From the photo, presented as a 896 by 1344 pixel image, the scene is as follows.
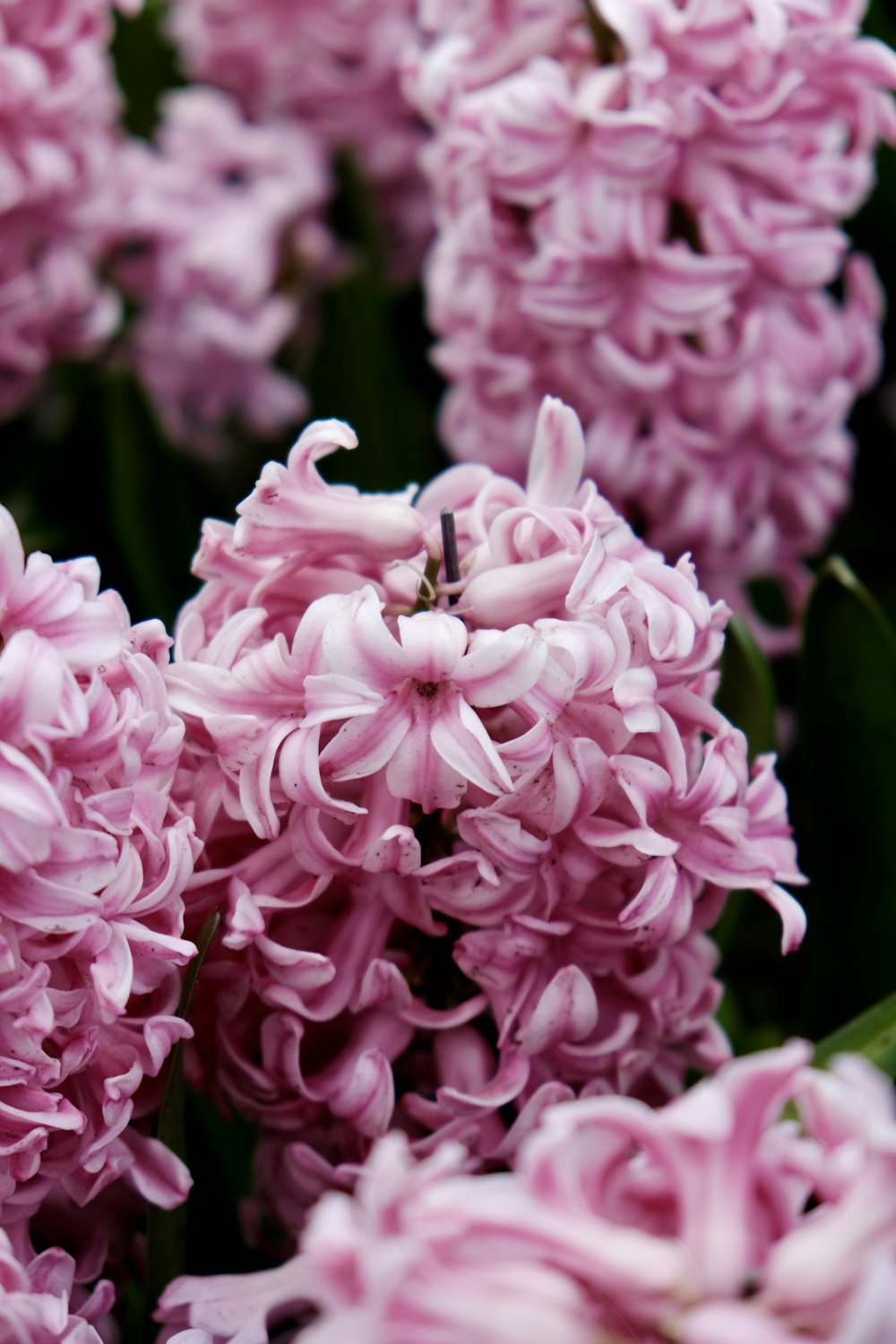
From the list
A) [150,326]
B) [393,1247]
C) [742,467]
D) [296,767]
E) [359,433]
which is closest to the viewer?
[393,1247]

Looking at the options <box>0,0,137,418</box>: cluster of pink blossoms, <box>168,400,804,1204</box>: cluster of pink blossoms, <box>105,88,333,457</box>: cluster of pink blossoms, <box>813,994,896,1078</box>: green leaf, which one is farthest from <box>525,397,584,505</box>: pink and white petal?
<box>105,88,333,457</box>: cluster of pink blossoms

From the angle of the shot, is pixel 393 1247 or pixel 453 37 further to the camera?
pixel 453 37

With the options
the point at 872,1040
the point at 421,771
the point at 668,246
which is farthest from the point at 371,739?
the point at 668,246

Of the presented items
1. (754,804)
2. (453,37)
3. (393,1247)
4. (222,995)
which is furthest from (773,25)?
(393,1247)

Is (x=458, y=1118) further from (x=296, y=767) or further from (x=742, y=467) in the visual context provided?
(x=742, y=467)

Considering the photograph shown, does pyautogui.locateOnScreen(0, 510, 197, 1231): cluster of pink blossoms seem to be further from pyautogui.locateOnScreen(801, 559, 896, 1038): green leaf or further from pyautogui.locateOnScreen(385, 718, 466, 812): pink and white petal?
pyautogui.locateOnScreen(801, 559, 896, 1038): green leaf

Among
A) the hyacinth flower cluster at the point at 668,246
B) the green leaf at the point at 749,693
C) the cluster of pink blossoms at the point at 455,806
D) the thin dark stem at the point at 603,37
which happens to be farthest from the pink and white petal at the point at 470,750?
the thin dark stem at the point at 603,37

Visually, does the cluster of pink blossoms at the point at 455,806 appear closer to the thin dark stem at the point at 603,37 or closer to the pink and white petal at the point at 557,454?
the pink and white petal at the point at 557,454

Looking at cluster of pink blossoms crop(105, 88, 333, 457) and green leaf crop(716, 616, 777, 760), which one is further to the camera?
cluster of pink blossoms crop(105, 88, 333, 457)
